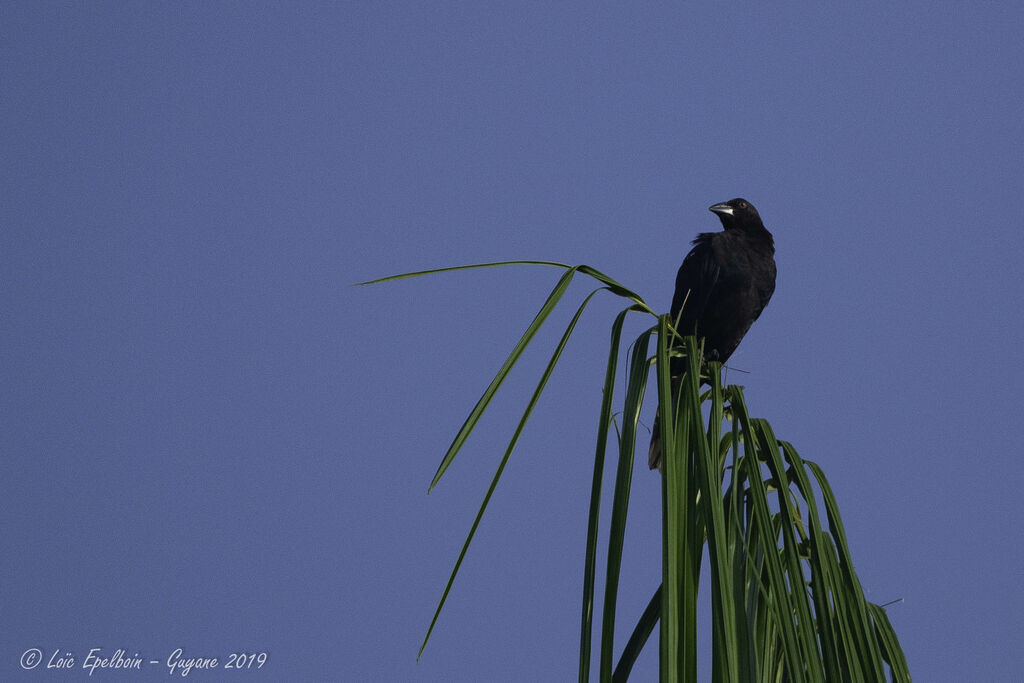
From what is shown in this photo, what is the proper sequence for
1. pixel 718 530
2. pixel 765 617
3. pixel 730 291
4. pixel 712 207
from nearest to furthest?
1. pixel 718 530
2. pixel 765 617
3. pixel 730 291
4. pixel 712 207

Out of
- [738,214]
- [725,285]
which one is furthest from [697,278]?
[738,214]

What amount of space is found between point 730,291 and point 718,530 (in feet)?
11.6

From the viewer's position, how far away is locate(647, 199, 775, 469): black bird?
15.7 feet

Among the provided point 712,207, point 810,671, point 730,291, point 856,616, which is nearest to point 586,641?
point 810,671

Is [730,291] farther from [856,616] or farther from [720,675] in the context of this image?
[720,675]

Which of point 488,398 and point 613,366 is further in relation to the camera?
point 613,366

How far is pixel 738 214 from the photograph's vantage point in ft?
17.0

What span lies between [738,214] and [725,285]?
593mm

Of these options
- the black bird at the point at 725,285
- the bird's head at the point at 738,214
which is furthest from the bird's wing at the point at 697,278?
the bird's head at the point at 738,214

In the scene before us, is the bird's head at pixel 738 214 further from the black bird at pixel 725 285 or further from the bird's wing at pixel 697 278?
the bird's wing at pixel 697 278

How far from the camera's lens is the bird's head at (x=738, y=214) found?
16.9ft

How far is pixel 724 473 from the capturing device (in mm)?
2043

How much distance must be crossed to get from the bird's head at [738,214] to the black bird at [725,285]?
0.25 ft

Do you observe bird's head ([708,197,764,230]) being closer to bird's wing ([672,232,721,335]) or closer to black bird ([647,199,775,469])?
black bird ([647,199,775,469])
